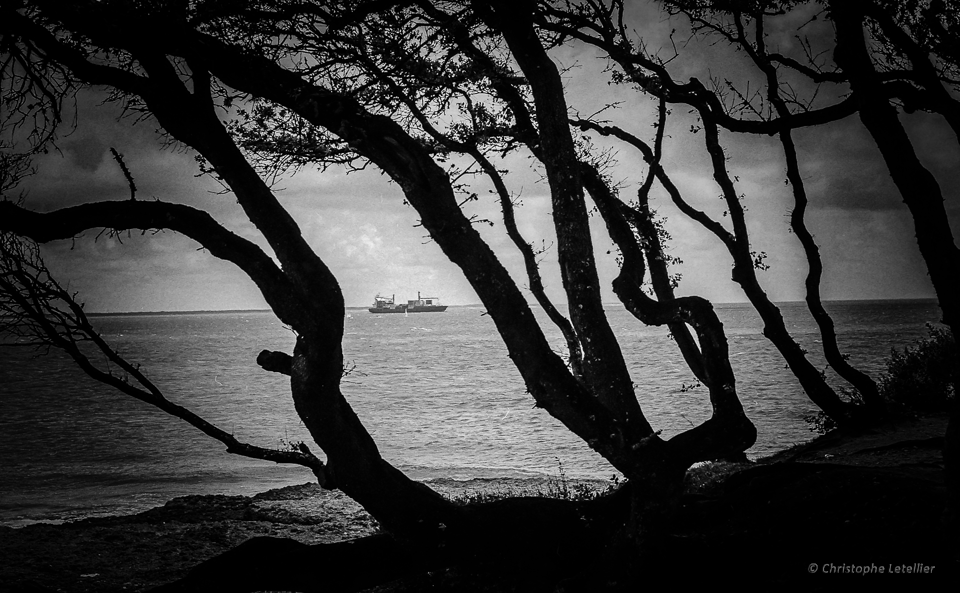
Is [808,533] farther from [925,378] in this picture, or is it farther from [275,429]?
[275,429]

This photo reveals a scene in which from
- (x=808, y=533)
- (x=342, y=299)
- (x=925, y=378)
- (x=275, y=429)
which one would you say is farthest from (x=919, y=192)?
(x=275, y=429)

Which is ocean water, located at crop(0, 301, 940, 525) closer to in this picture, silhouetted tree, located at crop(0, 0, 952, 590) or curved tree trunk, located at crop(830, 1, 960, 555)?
silhouetted tree, located at crop(0, 0, 952, 590)

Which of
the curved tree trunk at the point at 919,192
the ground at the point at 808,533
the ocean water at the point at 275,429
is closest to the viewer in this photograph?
the ground at the point at 808,533

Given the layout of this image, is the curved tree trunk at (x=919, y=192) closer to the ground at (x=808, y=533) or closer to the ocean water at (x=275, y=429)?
the ground at (x=808, y=533)

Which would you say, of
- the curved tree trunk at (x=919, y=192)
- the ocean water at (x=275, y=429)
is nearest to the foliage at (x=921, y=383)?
the ocean water at (x=275, y=429)

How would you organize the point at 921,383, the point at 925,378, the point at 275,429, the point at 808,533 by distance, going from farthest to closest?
the point at 275,429 → the point at 925,378 → the point at 921,383 → the point at 808,533

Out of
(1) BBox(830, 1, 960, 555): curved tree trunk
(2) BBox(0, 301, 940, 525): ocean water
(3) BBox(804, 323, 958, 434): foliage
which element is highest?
(1) BBox(830, 1, 960, 555): curved tree trunk

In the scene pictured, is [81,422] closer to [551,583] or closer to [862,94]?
[551,583]

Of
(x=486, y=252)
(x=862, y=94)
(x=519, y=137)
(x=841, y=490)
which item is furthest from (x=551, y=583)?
(x=519, y=137)

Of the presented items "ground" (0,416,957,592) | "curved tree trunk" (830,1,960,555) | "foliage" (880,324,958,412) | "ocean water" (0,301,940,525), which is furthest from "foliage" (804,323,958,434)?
"curved tree trunk" (830,1,960,555)

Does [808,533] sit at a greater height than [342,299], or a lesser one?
lesser

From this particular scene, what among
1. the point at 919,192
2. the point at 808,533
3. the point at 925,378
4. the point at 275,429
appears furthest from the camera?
the point at 275,429

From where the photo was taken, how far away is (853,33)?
5.33 metres

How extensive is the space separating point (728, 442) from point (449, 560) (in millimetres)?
2679
